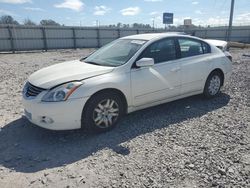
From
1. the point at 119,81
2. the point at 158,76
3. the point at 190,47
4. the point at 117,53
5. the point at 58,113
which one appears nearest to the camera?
the point at 58,113

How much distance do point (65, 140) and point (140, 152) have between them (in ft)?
4.14

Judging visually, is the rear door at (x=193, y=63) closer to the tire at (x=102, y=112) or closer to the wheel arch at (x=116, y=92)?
the wheel arch at (x=116, y=92)

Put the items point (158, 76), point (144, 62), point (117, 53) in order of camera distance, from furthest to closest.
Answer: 1. point (117, 53)
2. point (158, 76)
3. point (144, 62)

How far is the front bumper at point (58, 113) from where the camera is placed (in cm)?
367

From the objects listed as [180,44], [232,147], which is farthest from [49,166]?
[180,44]

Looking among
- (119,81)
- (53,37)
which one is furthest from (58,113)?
(53,37)

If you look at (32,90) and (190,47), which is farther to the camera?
(190,47)

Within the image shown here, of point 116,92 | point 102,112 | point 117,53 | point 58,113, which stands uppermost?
point 117,53

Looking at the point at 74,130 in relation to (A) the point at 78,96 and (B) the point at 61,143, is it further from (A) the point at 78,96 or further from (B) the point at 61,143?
(A) the point at 78,96

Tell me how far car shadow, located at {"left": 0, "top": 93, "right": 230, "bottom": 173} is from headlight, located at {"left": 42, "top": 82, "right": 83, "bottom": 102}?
727 millimetres

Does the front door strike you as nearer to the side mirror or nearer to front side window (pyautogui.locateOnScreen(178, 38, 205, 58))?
the side mirror

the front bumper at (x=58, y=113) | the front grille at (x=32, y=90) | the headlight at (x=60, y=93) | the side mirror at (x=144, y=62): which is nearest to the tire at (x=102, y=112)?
the front bumper at (x=58, y=113)

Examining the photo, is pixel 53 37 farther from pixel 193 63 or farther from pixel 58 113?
pixel 58 113

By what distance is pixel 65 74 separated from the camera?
160 inches
